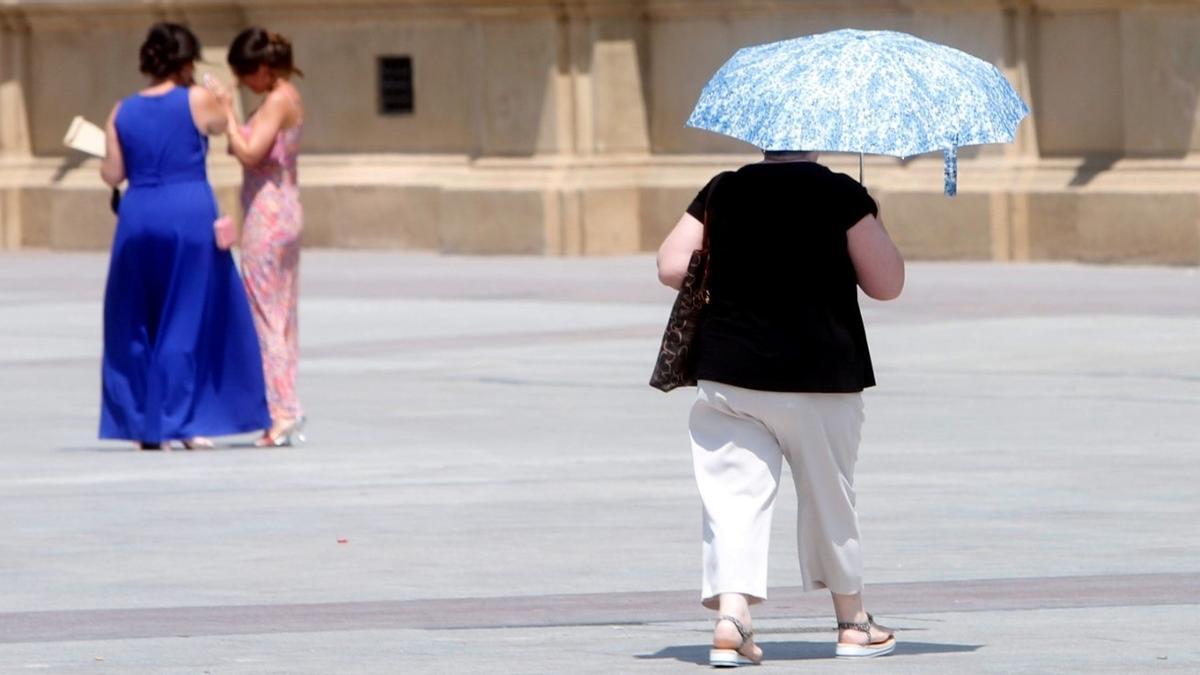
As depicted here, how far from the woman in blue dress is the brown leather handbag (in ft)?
17.0

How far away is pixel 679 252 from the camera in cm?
671

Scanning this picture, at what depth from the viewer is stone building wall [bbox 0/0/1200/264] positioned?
2117 centimetres

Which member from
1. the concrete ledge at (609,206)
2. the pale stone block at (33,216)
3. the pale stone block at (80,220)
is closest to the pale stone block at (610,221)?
the concrete ledge at (609,206)

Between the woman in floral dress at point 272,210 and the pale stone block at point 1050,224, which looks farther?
the pale stone block at point 1050,224

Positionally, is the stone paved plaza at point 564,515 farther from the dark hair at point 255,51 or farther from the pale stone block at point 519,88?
the pale stone block at point 519,88

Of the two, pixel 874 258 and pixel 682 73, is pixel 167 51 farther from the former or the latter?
pixel 682 73

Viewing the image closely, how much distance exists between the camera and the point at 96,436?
39.8 ft

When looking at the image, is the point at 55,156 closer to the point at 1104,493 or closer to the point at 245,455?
the point at 245,455

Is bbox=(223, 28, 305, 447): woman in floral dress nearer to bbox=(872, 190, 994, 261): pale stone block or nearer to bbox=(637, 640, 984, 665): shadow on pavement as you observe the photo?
bbox=(637, 640, 984, 665): shadow on pavement

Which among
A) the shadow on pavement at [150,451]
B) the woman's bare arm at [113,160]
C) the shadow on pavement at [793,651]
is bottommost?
the shadow on pavement at [150,451]

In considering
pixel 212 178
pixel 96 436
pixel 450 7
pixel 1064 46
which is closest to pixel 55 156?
pixel 212 178

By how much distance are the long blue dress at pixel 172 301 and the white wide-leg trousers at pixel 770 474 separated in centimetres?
524

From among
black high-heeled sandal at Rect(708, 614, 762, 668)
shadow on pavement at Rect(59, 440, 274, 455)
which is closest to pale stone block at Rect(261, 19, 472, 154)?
shadow on pavement at Rect(59, 440, 274, 455)

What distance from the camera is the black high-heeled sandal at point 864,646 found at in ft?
22.0
